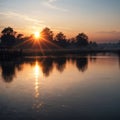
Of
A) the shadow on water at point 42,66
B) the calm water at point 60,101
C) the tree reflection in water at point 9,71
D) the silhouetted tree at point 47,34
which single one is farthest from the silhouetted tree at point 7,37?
the calm water at point 60,101

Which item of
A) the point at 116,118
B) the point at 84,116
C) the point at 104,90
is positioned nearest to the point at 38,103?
the point at 84,116

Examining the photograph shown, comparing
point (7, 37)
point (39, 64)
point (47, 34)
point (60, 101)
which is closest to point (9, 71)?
point (39, 64)

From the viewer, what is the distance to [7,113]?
48.6ft

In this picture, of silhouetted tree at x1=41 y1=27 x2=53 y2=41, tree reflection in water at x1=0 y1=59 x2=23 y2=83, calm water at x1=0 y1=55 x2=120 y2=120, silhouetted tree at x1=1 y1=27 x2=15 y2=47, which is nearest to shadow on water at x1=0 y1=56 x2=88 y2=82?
tree reflection in water at x1=0 y1=59 x2=23 y2=83

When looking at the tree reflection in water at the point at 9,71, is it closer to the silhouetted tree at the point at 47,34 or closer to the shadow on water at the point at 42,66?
the shadow on water at the point at 42,66

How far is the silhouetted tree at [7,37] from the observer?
12950 centimetres

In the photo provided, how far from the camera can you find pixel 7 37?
130 m

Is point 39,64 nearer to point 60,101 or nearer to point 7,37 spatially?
point 60,101

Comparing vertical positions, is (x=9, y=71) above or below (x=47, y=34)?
below

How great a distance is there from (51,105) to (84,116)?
120 inches

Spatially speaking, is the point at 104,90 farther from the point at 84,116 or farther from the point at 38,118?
the point at 38,118

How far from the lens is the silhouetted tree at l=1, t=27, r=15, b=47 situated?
130m

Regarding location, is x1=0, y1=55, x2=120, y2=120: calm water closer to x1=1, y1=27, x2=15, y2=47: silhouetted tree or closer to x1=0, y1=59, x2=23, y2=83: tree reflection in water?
x1=0, y1=59, x2=23, y2=83: tree reflection in water

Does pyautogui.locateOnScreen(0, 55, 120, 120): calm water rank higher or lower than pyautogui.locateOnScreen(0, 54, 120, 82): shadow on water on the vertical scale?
A: lower
